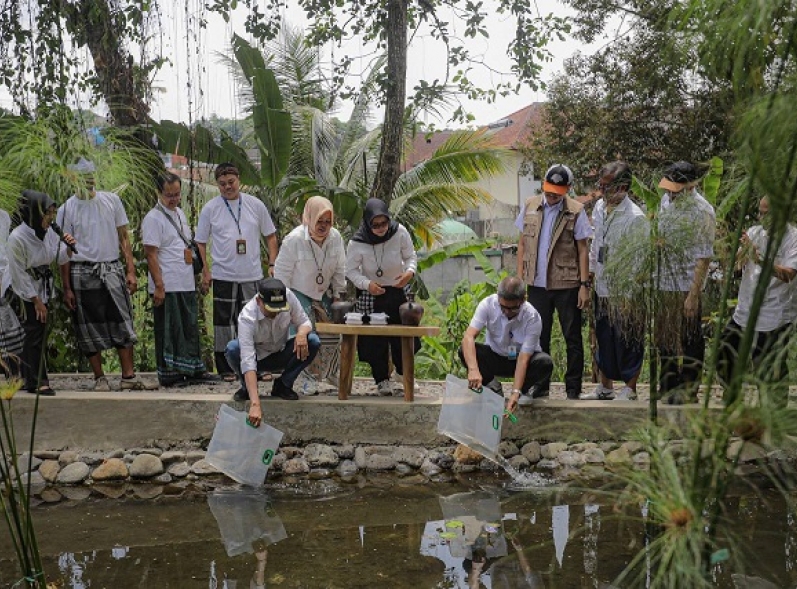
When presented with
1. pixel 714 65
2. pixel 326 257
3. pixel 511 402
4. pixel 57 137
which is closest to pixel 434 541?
pixel 511 402

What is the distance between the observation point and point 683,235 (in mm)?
5770

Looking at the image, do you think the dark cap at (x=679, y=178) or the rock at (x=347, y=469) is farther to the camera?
the rock at (x=347, y=469)

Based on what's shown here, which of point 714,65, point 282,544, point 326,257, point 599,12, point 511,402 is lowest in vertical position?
point 282,544

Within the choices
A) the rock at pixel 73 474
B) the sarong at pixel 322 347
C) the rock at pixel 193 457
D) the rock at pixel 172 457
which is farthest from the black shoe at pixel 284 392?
the rock at pixel 73 474

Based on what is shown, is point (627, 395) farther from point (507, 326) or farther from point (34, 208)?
point (34, 208)

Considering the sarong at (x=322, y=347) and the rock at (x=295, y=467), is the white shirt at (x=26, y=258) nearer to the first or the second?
the sarong at (x=322, y=347)

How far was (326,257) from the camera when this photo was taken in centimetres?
788

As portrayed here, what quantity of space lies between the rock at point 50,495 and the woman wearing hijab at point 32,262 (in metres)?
0.79

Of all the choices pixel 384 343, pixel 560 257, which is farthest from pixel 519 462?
pixel 560 257

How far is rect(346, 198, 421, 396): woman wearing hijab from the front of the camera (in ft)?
25.2

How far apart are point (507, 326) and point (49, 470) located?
346 centimetres

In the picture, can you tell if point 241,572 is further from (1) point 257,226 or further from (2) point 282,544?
(1) point 257,226

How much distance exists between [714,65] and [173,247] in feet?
18.7

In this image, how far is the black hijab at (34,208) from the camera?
7355 millimetres
